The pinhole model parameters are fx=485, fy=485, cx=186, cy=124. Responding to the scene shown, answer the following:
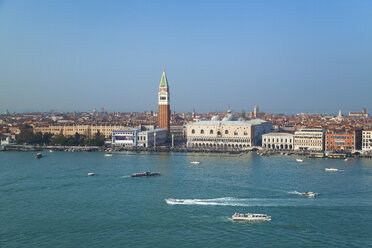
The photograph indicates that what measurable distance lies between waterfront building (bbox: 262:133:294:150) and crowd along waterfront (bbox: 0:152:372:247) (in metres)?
4.74

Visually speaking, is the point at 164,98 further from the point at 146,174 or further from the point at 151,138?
the point at 146,174

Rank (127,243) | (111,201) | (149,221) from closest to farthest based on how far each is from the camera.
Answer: (127,243) < (149,221) < (111,201)

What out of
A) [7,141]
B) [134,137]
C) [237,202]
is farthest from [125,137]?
[237,202]

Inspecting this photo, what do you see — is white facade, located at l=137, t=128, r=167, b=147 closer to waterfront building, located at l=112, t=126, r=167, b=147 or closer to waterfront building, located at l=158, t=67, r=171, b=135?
waterfront building, located at l=112, t=126, r=167, b=147

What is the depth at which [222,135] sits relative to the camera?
A: 19234mm

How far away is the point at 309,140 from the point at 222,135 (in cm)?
344

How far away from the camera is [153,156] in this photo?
16.2 meters

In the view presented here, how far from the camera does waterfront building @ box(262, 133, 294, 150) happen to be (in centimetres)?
1814

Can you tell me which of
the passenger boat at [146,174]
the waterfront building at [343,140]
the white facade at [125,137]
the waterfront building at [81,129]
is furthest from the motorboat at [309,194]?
the waterfront building at [81,129]

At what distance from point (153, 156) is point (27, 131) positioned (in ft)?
24.5

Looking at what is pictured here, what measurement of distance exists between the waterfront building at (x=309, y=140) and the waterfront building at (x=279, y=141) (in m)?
0.25

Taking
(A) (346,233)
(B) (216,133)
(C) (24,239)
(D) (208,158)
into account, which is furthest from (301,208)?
(B) (216,133)

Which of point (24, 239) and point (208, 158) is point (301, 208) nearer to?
point (24, 239)

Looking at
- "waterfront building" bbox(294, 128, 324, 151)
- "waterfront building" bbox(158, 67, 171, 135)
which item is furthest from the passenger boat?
"waterfront building" bbox(158, 67, 171, 135)
